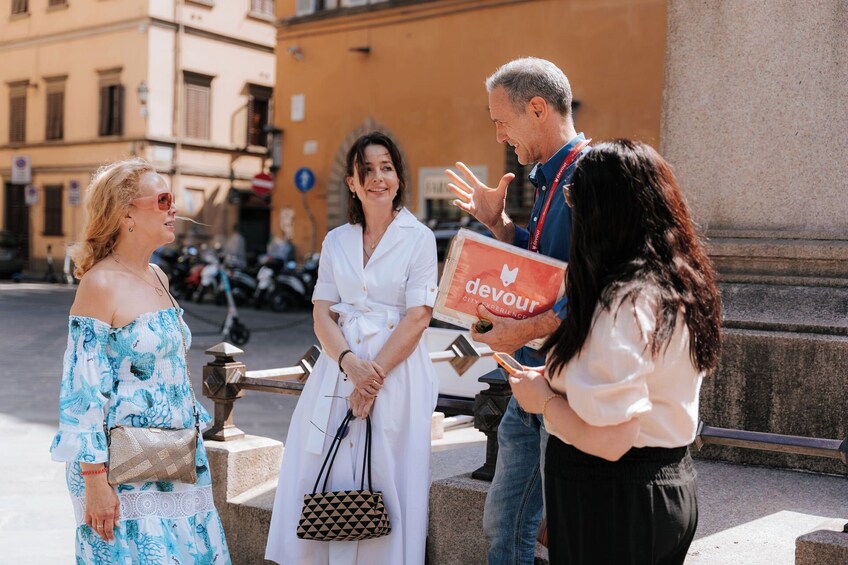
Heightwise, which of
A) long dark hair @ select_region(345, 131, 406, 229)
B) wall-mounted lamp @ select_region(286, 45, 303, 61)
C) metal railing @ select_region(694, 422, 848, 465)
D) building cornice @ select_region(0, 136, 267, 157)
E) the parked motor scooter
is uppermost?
wall-mounted lamp @ select_region(286, 45, 303, 61)

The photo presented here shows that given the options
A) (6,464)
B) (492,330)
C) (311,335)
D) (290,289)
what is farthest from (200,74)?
(492,330)

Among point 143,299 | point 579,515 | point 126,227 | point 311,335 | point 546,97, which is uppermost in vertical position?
point 546,97

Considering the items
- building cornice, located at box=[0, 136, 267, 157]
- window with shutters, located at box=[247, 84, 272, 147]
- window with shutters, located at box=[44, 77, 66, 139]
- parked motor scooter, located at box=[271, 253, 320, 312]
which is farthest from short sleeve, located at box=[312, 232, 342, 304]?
window with shutters, located at box=[44, 77, 66, 139]

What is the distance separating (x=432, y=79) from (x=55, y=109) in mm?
16233

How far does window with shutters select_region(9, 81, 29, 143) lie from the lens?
32625 mm

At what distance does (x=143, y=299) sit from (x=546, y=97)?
1.37m

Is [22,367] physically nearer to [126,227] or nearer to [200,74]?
[126,227]

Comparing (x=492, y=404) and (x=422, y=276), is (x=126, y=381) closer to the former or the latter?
(x=422, y=276)

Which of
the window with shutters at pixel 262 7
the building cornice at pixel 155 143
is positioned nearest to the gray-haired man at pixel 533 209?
the building cornice at pixel 155 143

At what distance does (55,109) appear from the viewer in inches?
1236

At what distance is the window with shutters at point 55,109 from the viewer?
102ft

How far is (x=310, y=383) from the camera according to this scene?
143 inches

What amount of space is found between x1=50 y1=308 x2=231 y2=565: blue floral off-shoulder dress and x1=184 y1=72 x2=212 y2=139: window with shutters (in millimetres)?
27176

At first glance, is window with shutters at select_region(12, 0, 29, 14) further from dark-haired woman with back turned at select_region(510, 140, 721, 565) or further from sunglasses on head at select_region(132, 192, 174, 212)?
dark-haired woman with back turned at select_region(510, 140, 721, 565)
